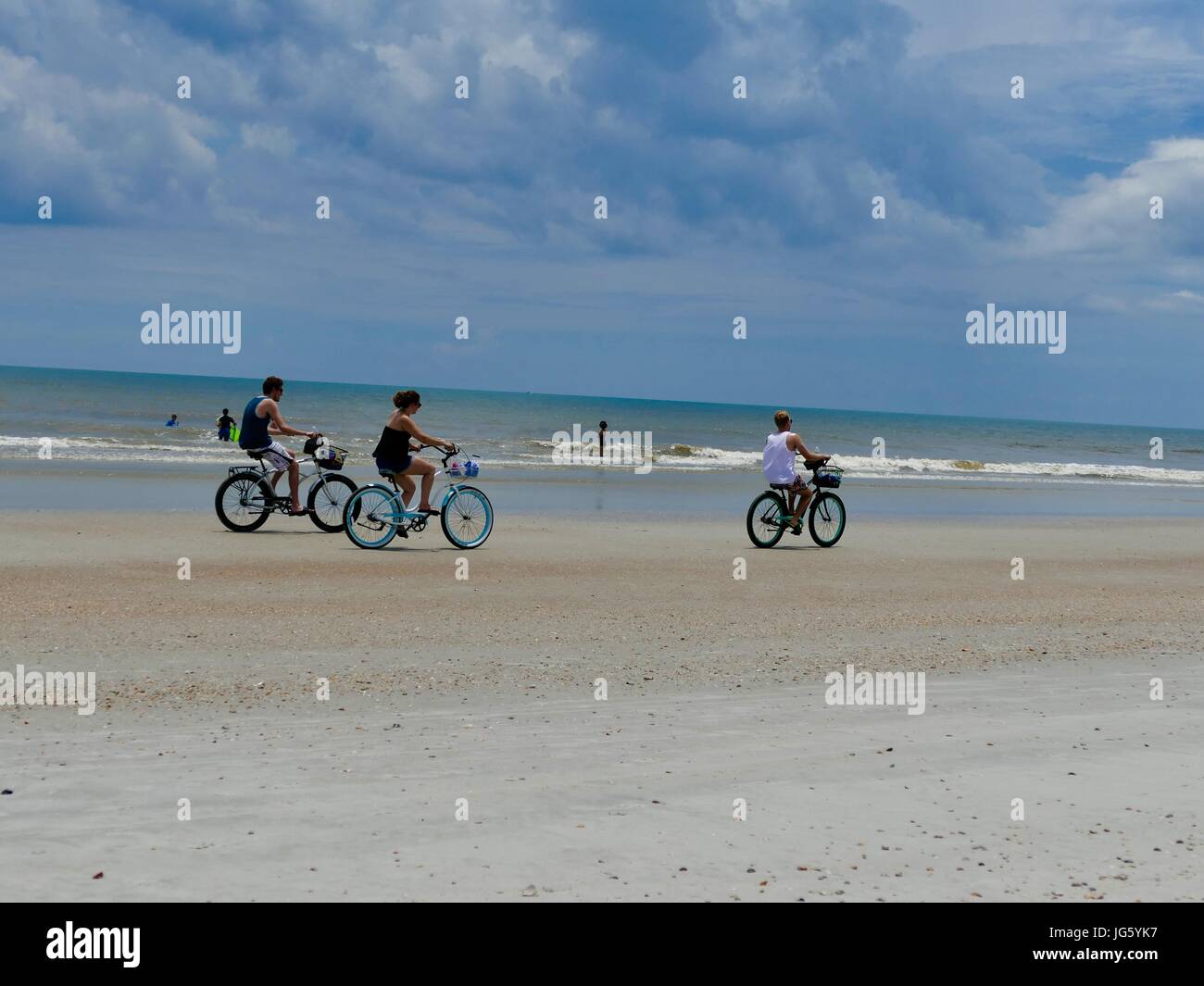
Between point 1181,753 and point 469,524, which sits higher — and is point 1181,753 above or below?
below

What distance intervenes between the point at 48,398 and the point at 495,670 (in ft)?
266

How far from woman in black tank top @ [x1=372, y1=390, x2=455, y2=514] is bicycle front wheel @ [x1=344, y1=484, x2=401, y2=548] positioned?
257 millimetres

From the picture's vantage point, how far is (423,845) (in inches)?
177

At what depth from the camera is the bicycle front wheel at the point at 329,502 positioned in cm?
1594

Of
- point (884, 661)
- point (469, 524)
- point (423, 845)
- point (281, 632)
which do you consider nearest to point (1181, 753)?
point (884, 661)

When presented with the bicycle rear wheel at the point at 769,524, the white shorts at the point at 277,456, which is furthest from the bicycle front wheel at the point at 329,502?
the bicycle rear wheel at the point at 769,524

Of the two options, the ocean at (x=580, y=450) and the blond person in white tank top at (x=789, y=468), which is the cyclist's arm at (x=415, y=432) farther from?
the ocean at (x=580, y=450)

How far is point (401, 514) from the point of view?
14.8 m

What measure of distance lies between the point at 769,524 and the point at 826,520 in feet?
2.70

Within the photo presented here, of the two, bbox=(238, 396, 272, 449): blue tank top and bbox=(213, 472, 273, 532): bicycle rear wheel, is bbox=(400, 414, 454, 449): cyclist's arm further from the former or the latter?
bbox=(213, 472, 273, 532): bicycle rear wheel

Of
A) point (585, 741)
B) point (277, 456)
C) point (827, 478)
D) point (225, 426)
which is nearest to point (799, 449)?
point (827, 478)

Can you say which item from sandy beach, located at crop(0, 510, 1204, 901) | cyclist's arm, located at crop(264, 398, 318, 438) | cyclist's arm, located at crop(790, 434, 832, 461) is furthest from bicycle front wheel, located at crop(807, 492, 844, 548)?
cyclist's arm, located at crop(264, 398, 318, 438)

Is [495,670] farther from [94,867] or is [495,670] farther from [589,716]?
[94,867]
